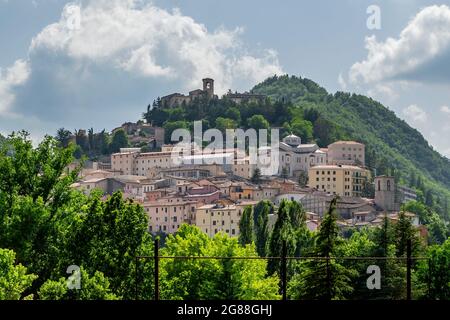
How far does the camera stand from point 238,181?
97750 millimetres

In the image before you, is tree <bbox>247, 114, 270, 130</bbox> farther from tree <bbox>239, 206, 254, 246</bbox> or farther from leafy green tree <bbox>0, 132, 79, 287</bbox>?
leafy green tree <bbox>0, 132, 79, 287</bbox>

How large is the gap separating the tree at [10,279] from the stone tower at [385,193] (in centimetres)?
7992

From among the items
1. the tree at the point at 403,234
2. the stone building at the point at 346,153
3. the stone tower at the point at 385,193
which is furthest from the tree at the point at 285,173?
the tree at the point at 403,234

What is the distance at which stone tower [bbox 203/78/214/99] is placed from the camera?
132250 mm

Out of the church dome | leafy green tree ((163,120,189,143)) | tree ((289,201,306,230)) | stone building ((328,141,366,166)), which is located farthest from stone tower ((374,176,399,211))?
tree ((289,201,306,230))

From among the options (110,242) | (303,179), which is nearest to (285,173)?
(303,179)

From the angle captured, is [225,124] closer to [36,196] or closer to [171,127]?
[171,127]

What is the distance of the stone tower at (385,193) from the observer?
3770 inches

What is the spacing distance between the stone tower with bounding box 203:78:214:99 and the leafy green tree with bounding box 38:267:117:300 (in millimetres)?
113249

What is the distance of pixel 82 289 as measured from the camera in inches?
742
